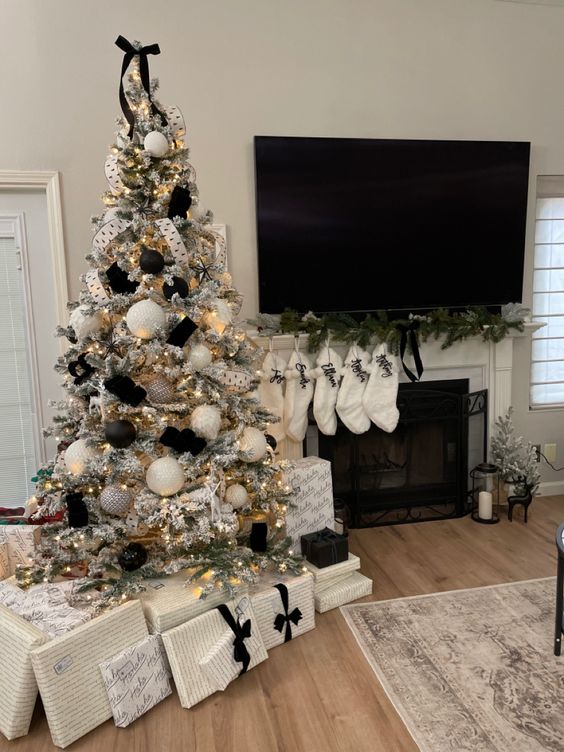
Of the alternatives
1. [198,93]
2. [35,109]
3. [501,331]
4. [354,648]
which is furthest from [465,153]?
[354,648]

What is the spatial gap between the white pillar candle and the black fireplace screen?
0.41 feet

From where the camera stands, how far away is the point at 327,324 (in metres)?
3.21

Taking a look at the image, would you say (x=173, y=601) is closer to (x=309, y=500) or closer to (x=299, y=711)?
(x=299, y=711)

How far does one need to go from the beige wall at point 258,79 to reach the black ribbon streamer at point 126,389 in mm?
1138

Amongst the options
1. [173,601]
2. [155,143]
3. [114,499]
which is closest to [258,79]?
[155,143]

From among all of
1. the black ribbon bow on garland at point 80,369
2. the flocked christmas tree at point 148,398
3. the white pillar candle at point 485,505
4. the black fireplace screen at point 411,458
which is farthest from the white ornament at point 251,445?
the white pillar candle at point 485,505

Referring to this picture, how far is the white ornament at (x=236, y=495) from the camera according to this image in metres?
2.37

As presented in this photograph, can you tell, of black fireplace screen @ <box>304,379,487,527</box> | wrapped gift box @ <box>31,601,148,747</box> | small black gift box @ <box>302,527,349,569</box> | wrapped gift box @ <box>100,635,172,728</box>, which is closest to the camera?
wrapped gift box @ <box>31,601,148,747</box>

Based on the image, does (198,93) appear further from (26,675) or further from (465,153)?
(26,675)

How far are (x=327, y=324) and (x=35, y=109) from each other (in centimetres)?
183

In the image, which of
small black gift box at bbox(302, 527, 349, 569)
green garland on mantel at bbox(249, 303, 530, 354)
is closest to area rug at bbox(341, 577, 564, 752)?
small black gift box at bbox(302, 527, 349, 569)

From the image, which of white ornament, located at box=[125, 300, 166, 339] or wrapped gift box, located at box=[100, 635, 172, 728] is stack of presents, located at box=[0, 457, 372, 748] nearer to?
wrapped gift box, located at box=[100, 635, 172, 728]

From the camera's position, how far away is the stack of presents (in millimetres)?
1821

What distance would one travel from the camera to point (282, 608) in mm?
2330
